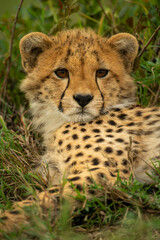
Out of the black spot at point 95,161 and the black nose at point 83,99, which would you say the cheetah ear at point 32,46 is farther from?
the black spot at point 95,161

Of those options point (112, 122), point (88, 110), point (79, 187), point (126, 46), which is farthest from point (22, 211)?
point (126, 46)

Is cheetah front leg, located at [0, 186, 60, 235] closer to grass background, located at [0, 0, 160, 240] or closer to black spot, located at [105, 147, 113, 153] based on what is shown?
grass background, located at [0, 0, 160, 240]

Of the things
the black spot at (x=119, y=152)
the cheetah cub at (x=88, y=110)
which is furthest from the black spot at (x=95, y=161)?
the black spot at (x=119, y=152)

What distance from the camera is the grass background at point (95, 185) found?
172 cm

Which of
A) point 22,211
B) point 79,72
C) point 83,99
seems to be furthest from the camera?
point 79,72

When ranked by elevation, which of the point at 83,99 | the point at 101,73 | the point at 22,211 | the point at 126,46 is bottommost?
the point at 22,211

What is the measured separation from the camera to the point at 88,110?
2.31m

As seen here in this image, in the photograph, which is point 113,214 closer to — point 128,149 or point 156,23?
point 128,149

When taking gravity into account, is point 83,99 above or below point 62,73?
below

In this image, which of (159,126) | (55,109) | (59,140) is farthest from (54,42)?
(159,126)

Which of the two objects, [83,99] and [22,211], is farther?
[83,99]

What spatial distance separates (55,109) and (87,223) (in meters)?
0.89

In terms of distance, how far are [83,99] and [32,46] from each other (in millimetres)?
587

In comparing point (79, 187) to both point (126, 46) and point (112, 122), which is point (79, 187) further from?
point (126, 46)
